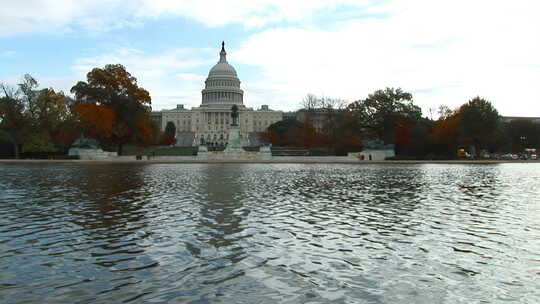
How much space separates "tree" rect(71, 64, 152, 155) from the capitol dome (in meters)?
94.6

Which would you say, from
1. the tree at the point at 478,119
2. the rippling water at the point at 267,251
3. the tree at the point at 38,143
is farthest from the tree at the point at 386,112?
the rippling water at the point at 267,251

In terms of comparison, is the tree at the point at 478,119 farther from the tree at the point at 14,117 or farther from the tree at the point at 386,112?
the tree at the point at 14,117

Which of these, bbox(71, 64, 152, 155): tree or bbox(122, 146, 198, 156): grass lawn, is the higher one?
bbox(71, 64, 152, 155): tree

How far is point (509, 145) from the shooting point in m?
87.8

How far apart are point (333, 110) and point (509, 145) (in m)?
37.5

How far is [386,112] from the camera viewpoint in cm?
6619

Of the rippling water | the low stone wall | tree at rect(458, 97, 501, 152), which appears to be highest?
tree at rect(458, 97, 501, 152)

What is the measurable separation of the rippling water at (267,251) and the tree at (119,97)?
4261cm

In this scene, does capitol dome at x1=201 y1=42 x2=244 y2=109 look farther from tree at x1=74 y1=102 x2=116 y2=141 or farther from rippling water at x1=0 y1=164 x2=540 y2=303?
rippling water at x1=0 y1=164 x2=540 y2=303

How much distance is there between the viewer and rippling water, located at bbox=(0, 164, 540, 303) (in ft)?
18.4

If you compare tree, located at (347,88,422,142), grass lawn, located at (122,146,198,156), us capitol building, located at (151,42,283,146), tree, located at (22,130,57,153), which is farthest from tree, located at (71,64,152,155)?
us capitol building, located at (151,42,283,146)

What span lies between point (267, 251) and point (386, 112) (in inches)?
2417

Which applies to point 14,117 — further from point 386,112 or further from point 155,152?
point 386,112

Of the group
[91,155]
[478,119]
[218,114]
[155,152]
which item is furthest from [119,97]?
[218,114]
